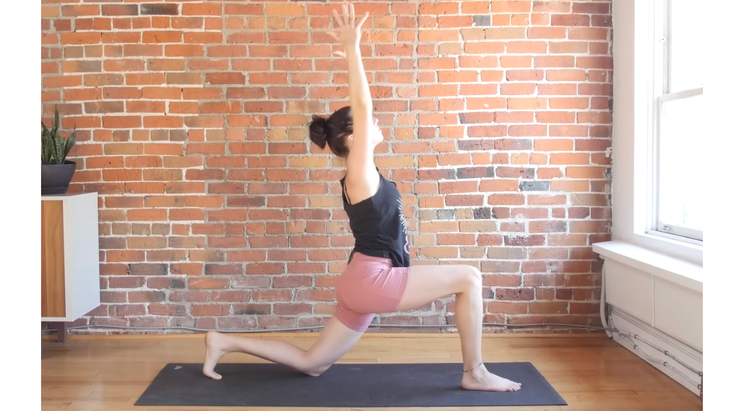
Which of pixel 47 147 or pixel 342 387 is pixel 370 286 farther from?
pixel 47 147

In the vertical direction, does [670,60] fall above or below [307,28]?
below

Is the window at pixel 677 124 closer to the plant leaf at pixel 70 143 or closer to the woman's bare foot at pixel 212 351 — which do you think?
the woman's bare foot at pixel 212 351

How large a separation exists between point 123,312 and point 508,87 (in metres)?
2.88

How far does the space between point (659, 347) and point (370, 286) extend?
66.1 inches

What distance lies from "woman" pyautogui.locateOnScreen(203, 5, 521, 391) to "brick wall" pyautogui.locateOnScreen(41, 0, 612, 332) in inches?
37.3

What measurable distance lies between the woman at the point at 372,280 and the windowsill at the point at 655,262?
2.98ft

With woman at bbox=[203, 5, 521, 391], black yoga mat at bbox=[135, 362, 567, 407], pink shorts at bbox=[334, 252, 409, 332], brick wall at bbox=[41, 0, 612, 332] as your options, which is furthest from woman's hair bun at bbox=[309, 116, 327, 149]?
black yoga mat at bbox=[135, 362, 567, 407]

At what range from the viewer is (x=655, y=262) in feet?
10.0

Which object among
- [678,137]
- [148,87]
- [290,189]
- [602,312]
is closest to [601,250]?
[602,312]

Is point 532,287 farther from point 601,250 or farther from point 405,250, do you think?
point 405,250

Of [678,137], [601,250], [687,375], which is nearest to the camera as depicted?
[687,375]

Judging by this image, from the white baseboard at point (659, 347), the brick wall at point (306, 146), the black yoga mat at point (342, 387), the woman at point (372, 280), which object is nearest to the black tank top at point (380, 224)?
the woman at point (372, 280)
